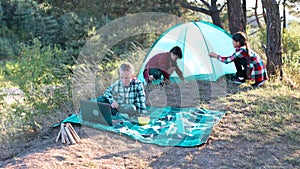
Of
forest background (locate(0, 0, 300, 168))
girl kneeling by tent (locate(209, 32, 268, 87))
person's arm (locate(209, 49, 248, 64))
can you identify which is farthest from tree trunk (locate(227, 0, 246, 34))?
person's arm (locate(209, 49, 248, 64))

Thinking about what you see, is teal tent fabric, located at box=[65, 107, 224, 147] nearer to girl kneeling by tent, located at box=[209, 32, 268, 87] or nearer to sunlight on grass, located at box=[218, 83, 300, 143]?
sunlight on grass, located at box=[218, 83, 300, 143]

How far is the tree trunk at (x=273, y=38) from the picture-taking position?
6.55 metres

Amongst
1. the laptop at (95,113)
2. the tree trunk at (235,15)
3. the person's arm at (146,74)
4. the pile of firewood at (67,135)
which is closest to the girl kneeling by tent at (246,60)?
the person's arm at (146,74)

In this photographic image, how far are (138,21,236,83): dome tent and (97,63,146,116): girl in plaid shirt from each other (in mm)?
1737

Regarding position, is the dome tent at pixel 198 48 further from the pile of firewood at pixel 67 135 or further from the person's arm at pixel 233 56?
the pile of firewood at pixel 67 135

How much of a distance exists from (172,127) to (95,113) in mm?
950

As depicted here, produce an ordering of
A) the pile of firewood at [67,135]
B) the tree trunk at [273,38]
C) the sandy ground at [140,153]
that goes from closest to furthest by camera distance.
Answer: the sandy ground at [140,153] → the pile of firewood at [67,135] → the tree trunk at [273,38]

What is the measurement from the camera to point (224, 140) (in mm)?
4109

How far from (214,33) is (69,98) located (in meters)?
3.14

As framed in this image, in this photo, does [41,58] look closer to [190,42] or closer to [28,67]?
[28,67]

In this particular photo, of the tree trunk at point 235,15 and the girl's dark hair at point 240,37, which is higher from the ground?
the tree trunk at point 235,15

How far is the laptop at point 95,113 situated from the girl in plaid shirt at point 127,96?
1.07 ft

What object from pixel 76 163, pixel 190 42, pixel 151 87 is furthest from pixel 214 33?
pixel 76 163

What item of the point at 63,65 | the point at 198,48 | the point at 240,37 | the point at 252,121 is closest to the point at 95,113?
the point at 252,121
